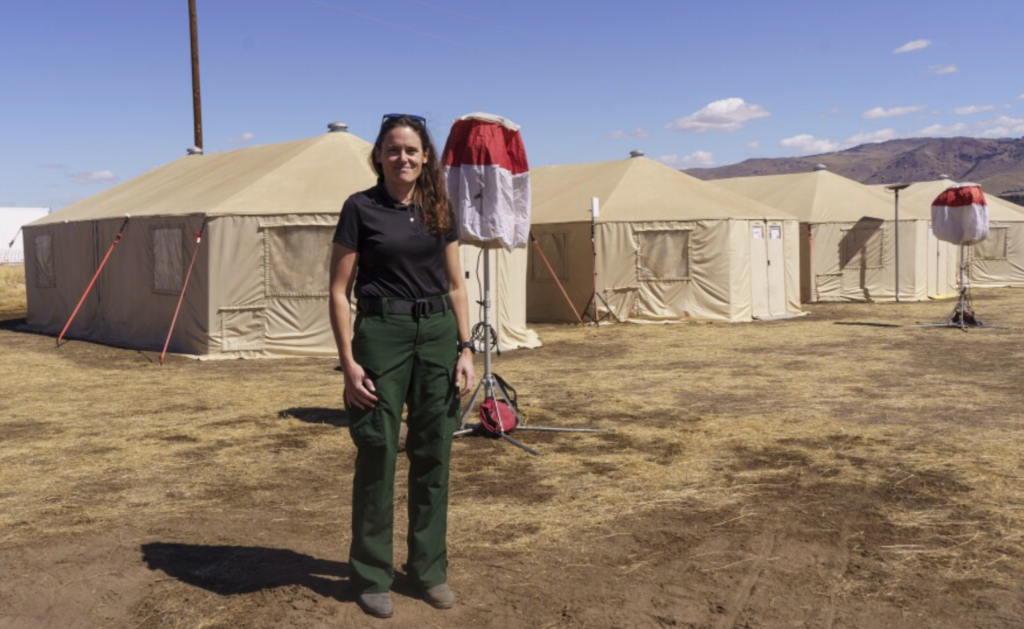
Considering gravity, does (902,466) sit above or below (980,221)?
below

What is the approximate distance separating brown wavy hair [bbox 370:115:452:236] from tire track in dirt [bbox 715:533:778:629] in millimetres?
2026

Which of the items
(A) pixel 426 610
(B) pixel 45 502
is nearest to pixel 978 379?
(A) pixel 426 610

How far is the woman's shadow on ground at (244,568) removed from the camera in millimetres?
4309

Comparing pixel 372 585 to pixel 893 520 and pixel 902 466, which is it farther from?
pixel 902 466

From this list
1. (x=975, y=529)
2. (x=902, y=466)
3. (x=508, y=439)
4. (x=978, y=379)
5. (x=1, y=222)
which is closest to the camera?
(x=975, y=529)

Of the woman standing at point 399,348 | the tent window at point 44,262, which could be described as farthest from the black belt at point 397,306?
the tent window at point 44,262

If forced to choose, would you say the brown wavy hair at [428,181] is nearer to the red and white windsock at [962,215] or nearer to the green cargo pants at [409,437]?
the green cargo pants at [409,437]

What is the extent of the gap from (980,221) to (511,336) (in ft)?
27.6

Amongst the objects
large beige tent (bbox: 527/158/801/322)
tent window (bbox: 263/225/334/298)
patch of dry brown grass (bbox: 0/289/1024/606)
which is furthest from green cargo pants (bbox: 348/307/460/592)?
large beige tent (bbox: 527/158/801/322)

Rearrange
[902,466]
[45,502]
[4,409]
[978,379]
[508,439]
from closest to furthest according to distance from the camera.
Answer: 1. [45,502]
2. [902,466]
3. [508,439]
4. [4,409]
5. [978,379]

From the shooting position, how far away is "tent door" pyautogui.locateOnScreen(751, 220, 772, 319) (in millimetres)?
19656

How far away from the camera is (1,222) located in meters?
53.8

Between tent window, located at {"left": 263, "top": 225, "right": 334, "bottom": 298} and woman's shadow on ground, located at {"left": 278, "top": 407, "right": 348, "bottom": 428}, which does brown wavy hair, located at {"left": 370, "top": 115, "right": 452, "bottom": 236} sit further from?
tent window, located at {"left": 263, "top": 225, "right": 334, "bottom": 298}

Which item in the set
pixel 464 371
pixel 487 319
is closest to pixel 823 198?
pixel 487 319
